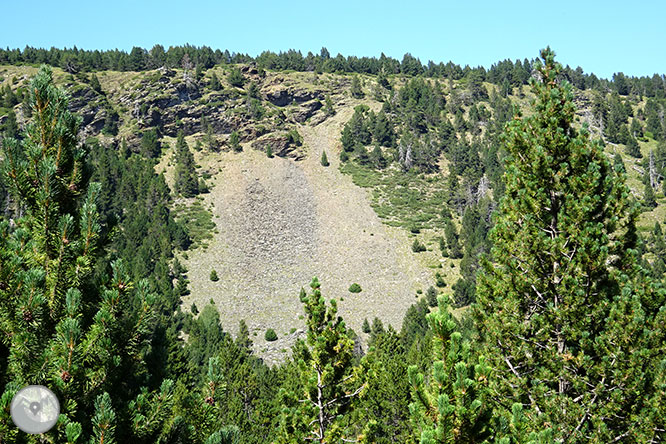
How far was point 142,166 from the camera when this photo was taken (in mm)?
90438

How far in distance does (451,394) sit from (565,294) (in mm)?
4503

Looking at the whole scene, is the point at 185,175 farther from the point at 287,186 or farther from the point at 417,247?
the point at 417,247

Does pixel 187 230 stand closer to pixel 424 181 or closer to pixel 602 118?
pixel 424 181

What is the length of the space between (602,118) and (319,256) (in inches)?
3342

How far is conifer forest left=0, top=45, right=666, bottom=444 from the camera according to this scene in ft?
17.9

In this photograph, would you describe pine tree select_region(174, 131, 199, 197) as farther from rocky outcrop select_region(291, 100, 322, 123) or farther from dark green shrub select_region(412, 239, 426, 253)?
dark green shrub select_region(412, 239, 426, 253)

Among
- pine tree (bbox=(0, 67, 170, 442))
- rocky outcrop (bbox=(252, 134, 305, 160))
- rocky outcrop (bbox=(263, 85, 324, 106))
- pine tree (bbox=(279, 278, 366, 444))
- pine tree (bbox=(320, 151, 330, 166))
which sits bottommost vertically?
pine tree (bbox=(279, 278, 366, 444))

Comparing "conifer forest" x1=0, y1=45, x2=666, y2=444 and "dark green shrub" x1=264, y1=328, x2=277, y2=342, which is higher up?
"conifer forest" x1=0, y1=45, x2=666, y2=444

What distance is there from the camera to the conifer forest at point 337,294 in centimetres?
545

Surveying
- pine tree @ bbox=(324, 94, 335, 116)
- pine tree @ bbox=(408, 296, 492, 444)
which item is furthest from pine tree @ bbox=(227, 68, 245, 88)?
pine tree @ bbox=(408, 296, 492, 444)

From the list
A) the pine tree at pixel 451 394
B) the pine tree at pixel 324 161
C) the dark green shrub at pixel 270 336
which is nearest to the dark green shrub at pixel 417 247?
the dark green shrub at pixel 270 336

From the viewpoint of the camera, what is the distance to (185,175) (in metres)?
93.3

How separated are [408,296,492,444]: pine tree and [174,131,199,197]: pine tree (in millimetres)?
91335

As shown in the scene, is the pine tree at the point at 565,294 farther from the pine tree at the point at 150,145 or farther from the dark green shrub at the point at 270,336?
the pine tree at the point at 150,145
